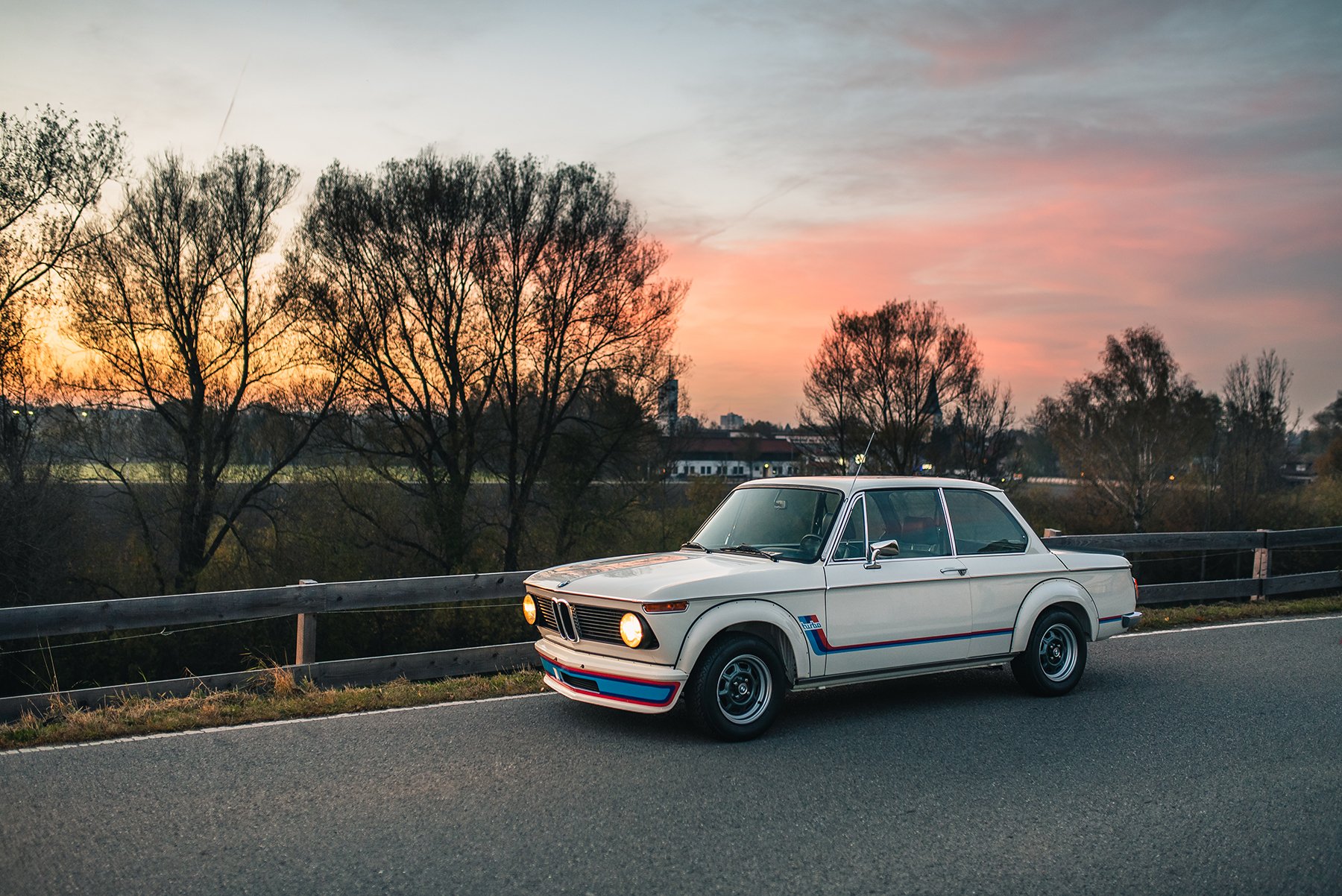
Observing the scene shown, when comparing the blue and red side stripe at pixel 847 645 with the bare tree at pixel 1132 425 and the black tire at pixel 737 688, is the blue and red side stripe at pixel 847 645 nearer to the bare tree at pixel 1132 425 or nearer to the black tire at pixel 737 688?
the black tire at pixel 737 688

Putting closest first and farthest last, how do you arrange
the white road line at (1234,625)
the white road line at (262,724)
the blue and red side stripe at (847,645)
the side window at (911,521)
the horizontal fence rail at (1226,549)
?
the white road line at (262,724), the blue and red side stripe at (847,645), the side window at (911,521), the white road line at (1234,625), the horizontal fence rail at (1226,549)

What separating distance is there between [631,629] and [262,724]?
287 cm

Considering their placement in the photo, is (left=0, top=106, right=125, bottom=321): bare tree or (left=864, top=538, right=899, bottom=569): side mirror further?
(left=0, top=106, right=125, bottom=321): bare tree

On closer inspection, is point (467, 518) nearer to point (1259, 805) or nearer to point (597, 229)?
point (597, 229)

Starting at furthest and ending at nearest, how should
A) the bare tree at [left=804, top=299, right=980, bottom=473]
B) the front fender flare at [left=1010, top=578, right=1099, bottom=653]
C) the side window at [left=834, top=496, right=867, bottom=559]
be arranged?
the bare tree at [left=804, top=299, right=980, bottom=473] → the front fender flare at [left=1010, top=578, right=1099, bottom=653] → the side window at [left=834, top=496, right=867, bottom=559]

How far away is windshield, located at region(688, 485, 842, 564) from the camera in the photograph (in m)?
7.34

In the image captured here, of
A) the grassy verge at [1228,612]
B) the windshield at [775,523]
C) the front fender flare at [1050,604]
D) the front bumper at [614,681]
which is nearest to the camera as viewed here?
the front bumper at [614,681]

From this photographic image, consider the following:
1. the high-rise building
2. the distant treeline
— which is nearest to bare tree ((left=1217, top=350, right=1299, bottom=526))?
the distant treeline

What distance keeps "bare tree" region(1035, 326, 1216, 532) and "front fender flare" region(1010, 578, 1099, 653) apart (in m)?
38.1

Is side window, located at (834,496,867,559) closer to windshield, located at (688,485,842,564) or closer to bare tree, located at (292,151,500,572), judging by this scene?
windshield, located at (688,485,842,564)

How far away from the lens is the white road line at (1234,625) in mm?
11312

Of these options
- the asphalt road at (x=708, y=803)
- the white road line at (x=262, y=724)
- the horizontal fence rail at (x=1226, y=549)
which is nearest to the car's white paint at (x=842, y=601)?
the asphalt road at (x=708, y=803)

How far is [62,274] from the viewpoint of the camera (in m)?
25.6

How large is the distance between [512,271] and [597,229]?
3.34 m
